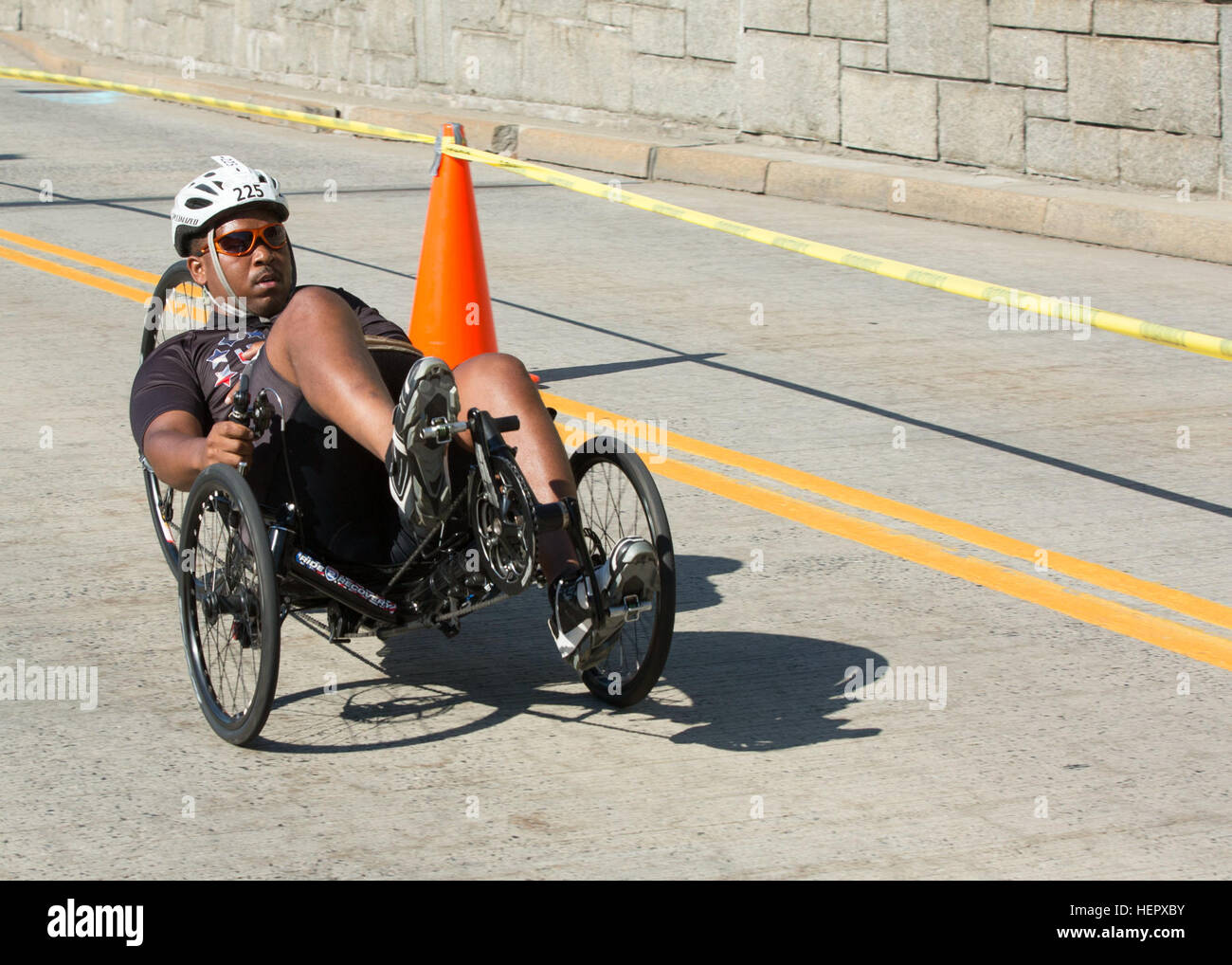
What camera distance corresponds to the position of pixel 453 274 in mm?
6980

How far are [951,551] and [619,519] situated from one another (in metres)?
1.28

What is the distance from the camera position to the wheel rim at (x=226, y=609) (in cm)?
395

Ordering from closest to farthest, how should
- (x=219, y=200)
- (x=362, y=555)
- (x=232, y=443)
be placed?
1. (x=232, y=443)
2. (x=362, y=555)
3. (x=219, y=200)

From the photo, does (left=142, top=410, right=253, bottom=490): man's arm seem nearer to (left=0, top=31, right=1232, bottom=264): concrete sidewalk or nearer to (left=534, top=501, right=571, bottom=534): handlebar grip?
(left=534, top=501, right=571, bottom=534): handlebar grip

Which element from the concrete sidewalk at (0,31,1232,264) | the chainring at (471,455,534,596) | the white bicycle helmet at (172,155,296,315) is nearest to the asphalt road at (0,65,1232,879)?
the chainring at (471,455,534,596)

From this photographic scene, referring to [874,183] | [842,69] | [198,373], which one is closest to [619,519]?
[198,373]

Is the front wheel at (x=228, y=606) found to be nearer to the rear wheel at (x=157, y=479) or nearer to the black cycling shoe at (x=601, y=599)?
the rear wheel at (x=157, y=479)

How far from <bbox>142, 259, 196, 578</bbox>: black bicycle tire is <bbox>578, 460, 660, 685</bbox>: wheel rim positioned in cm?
107

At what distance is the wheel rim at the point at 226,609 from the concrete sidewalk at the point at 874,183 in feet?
24.3

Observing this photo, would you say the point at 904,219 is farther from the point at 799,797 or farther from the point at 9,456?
the point at 799,797

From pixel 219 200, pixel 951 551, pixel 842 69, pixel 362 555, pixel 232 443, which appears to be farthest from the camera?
pixel 842 69

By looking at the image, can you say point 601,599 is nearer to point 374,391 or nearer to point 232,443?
point 374,391

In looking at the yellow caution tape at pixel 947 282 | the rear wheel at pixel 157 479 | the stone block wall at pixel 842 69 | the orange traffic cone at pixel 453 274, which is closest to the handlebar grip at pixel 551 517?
the rear wheel at pixel 157 479
